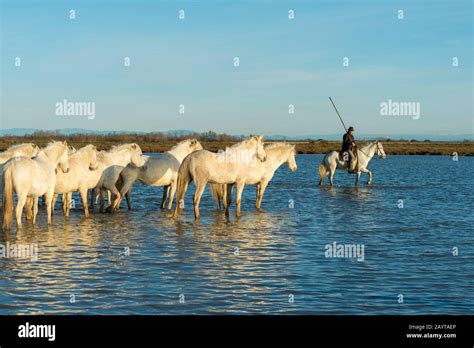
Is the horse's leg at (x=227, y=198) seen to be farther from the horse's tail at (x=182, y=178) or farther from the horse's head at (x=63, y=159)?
the horse's head at (x=63, y=159)

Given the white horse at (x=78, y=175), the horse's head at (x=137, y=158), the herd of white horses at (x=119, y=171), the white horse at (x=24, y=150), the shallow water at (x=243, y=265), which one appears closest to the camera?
the shallow water at (x=243, y=265)

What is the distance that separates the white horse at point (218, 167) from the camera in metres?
15.9

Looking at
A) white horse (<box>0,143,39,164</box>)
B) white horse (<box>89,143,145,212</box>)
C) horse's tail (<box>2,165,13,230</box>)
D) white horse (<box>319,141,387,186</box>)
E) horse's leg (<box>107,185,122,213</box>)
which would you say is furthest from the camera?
white horse (<box>319,141,387,186</box>)

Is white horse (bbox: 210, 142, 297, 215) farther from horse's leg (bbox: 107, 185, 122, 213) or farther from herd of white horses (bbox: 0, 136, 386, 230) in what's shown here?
horse's leg (bbox: 107, 185, 122, 213)

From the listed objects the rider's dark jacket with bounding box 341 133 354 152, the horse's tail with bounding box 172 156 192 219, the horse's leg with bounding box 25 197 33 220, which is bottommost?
the horse's leg with bounding box 25 197 33 220

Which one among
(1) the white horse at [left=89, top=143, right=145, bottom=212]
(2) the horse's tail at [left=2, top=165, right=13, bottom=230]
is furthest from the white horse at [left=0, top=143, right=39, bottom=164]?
(2) the horse's tail at [left=2, top=165, right=13, bottom=230]

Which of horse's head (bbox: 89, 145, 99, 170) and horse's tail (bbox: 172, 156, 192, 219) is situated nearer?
horse's tail (bbox: 172, 156, 192, 219)

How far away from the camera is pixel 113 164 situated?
17453 millimetres

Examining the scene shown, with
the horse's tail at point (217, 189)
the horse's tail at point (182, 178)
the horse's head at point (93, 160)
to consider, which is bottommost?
the horse's tail at point (217, 189)

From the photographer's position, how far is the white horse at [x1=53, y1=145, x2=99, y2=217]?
15.7 m

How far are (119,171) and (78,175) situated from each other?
176cm

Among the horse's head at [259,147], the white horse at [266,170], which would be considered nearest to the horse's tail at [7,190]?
the white horse at [266,170]

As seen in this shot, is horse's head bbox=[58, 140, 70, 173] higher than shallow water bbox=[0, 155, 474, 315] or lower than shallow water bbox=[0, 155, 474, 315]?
higher
